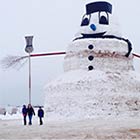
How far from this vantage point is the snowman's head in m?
35.5

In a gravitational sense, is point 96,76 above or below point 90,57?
below

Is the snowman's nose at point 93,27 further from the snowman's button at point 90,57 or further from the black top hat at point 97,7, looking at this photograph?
the snowman's button at point 90,57

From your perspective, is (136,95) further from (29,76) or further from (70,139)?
(70,139)

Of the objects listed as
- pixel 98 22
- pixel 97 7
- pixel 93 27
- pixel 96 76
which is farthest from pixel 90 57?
pixel 97 7

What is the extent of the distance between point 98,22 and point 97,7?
50.8 inches

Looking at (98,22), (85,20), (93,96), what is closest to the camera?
(93,96)

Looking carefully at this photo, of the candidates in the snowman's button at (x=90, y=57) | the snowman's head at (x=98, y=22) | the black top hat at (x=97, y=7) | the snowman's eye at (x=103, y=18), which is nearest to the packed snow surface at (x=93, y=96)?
the snowman's button at (x=90, y=57)

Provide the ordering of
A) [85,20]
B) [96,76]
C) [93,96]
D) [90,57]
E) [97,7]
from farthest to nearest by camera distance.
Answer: [85,20] < [97,7] < [90,57] < [96,76] < [93,96]

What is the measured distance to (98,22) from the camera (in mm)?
35625

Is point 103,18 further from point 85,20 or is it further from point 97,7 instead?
point 85,20

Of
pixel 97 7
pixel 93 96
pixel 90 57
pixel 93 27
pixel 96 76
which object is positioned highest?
pixel 97 7

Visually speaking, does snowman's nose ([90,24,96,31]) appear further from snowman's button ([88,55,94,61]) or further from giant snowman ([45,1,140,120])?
snowman's button ([88,55,94,61])

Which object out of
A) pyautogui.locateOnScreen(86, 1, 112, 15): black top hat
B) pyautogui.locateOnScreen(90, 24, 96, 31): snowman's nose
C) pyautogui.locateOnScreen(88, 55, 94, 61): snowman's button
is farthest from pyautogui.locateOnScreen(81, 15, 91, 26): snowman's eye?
pyautogui.locateOnScreen(88, 55, 94, 61): snowman's button

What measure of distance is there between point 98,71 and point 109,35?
320cm
